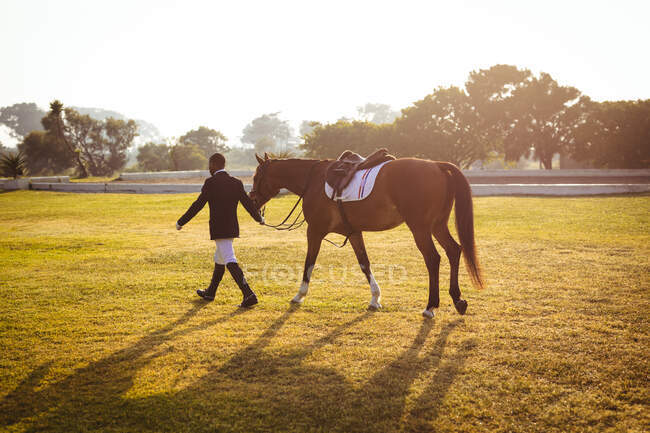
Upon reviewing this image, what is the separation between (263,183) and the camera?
22.6ft

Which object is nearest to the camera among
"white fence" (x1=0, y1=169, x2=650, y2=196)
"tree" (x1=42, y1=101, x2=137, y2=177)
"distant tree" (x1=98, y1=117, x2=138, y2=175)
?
"white fence" (x1=0, y1=169, x2=650, y2=196)

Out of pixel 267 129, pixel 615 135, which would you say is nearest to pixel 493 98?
pixel 615 135

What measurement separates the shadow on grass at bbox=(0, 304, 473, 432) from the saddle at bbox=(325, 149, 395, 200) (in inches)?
92.4

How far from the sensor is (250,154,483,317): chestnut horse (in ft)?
18.0

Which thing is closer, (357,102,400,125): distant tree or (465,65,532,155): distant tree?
(465,65,532,155): distant tree

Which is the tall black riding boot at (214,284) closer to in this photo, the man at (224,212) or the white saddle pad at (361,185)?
the man at (224,212)

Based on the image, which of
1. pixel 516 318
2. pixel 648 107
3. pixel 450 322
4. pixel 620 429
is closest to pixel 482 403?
pixel 620 429

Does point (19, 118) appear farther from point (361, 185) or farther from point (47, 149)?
point (361, 185)

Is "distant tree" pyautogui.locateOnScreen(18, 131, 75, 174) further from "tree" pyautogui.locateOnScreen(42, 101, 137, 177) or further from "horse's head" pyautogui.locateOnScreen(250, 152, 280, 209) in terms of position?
"horse's head" pyautogui.locateOnScreen(250, 152, 280, 209)

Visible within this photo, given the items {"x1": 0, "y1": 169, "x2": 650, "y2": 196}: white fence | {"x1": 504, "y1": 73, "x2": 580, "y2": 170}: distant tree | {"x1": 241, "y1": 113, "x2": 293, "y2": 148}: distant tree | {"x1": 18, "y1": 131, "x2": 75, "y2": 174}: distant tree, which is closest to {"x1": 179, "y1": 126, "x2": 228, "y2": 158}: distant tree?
{"x1": 18, "y1": 131, "x2": 75, "y2": 174}: distant tree

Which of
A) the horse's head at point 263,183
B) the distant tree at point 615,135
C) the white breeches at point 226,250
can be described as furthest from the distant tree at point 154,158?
the white breeches at point 226,250

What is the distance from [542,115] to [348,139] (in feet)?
59.3

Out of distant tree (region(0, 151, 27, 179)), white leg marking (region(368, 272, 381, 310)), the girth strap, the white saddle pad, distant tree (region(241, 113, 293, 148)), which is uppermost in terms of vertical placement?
distant tree (region(241, 113, 293, 148))

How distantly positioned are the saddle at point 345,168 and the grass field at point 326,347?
1715mm
